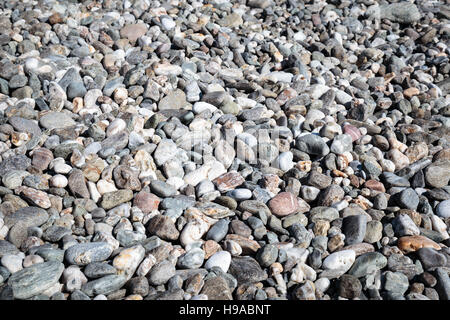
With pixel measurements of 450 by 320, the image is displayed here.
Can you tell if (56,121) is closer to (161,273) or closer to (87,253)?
(87,253)

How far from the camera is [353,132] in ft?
9.95

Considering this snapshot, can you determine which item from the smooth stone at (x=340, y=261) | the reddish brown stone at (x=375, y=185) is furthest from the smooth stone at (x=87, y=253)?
the reddish brown stone at (x=375, y=185)

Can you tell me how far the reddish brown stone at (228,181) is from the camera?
2600 mm

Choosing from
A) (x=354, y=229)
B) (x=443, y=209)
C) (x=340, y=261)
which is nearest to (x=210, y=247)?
(x=340, y=261)

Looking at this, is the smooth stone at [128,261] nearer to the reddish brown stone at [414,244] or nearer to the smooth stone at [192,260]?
the smooth stone at [192,260]

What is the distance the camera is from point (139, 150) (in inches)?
107

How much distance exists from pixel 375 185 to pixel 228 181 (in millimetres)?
852

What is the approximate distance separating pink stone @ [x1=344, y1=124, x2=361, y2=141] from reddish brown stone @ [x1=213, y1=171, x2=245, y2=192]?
2.81 feet

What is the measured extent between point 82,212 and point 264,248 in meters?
0.96

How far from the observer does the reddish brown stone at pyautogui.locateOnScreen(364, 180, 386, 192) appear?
2.64 m

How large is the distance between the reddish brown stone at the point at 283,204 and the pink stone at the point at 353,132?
0.76 m

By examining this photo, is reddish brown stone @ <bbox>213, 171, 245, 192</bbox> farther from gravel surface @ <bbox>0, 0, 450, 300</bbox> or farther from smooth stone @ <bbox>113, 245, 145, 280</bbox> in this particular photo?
smooth stone @ <bbox>113, 245, 145, 280</bbox>
